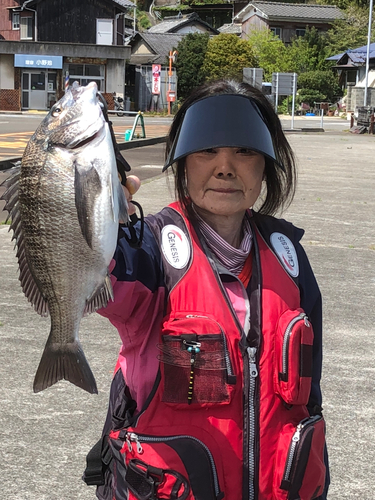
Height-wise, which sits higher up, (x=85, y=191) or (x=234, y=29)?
(x=234, y=29)

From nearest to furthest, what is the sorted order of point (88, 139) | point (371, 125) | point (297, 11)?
point (88, 139)
point (371, 125)
point (297, 11)

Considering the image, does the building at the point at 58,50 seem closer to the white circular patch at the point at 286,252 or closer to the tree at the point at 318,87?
the tree at the point at 318,87

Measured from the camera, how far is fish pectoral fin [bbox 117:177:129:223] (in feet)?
5.25

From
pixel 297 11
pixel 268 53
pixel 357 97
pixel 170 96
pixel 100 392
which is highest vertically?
pixel 297 11

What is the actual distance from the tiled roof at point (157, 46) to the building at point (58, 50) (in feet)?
15.9

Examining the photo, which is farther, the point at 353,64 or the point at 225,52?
the point at 225,52

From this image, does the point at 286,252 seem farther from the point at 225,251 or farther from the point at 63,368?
the point at 63,368

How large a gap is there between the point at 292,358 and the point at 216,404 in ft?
0.80

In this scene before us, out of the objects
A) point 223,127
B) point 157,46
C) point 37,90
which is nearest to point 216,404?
point 223,127

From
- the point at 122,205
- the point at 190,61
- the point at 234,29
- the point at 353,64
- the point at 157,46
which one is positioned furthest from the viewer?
the point at 234,29

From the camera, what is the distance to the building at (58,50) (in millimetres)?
44750

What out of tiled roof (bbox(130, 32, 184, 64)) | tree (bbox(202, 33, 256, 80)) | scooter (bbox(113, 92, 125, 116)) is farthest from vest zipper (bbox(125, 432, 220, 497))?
tiled roof (bbox(130, 32, 184, 64))

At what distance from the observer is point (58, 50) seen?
44.6 meters

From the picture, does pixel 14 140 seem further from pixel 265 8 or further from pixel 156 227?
pixel 265 8
